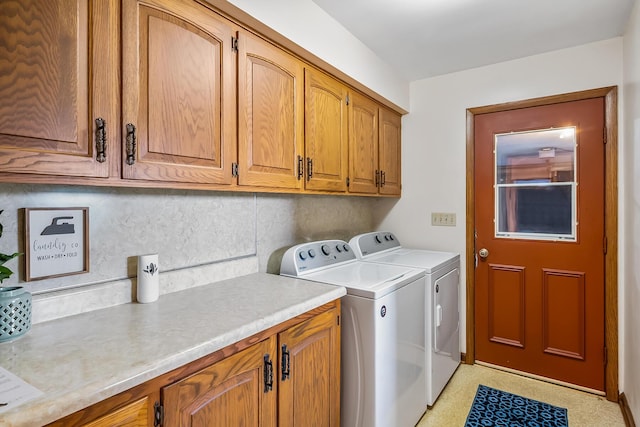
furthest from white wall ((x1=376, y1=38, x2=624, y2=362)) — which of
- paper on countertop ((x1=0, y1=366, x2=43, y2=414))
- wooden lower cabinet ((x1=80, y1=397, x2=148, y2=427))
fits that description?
paper on countertop ((x1=0, y1=366, x2=43, y2=414))

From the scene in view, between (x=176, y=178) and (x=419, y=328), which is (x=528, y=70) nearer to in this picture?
(x=419, y=328)

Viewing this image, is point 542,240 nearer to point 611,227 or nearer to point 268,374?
point 611,227

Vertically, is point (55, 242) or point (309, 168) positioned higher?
point (309, 168)

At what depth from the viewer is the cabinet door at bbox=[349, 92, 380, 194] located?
7.48 feet

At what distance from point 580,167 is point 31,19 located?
9.65 ft

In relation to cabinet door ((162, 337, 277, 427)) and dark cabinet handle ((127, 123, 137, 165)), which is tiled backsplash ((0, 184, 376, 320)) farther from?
cabinet door ((162, 337, 277, 427))

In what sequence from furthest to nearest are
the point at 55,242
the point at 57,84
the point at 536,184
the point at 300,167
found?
the point at 536,184
the point at 300,167
the point at 55,242
the point at 57,84

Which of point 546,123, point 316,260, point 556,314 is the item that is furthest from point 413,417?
point 546,123

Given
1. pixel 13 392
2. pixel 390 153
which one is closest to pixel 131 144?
pixel 13 392

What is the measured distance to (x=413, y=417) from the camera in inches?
76.3

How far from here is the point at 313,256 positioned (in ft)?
6.64

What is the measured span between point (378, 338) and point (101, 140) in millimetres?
1368

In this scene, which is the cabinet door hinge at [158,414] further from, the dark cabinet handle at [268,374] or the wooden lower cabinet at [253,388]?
the dark cabinet handle at [268,374]

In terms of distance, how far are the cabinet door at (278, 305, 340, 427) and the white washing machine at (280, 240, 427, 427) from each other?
0.10 m
